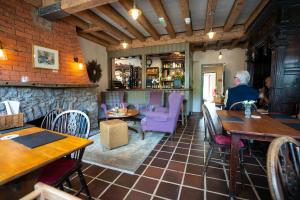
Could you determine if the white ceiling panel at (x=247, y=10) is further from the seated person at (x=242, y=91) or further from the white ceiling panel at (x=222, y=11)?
the seated person at (x=242, y=91)

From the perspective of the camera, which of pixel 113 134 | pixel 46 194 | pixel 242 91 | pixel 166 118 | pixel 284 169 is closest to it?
pixel 46 194

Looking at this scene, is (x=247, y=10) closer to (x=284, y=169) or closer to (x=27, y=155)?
(x=284, y=169)

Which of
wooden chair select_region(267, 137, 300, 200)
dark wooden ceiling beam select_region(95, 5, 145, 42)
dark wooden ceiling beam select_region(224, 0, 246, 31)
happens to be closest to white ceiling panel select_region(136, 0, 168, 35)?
dark wooden ceiling beam select_region(95, 5, 145, 42)

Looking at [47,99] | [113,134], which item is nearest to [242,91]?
[113,134]

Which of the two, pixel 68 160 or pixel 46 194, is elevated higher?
pixel 46 194

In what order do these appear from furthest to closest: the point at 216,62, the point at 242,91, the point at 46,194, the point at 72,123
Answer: the point at 216,62 → the point at 242,91 → the point at 72,123 → the point at 46,194

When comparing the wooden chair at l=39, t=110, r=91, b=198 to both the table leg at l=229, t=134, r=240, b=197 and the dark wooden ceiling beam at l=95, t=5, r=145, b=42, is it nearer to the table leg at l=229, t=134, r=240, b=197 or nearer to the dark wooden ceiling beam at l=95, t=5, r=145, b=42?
the table leg at l=229, t=134, r=240, b=197

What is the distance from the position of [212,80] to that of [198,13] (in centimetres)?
391

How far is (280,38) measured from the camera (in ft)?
8.65

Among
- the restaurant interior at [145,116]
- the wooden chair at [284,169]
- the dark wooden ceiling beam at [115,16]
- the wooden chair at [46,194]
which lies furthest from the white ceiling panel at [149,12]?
the wooden chair at [46,194]

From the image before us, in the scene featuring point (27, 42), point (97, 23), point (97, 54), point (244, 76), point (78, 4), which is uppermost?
point (97, 23)

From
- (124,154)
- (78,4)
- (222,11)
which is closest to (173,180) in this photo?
(124,154)

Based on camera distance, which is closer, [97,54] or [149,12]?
[149,12]

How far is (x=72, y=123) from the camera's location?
1840 millimetres
